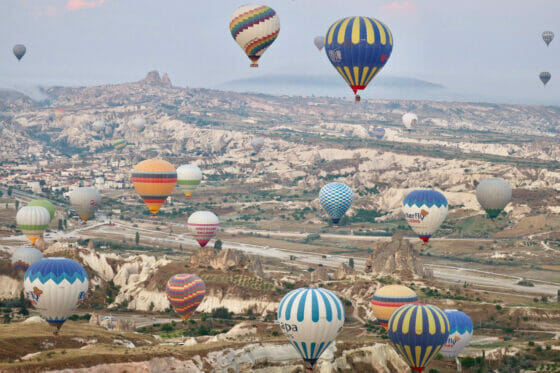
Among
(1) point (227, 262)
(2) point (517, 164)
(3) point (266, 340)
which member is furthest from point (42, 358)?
(2) point (517, 164)

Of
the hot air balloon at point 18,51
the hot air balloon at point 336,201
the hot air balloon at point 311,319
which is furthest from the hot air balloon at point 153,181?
the hot air balloon at point 18,51

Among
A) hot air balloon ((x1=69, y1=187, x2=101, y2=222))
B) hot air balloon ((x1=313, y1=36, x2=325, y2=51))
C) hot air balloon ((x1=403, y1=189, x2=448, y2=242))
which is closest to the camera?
hot air balloon ((x1=403, y1=189, x2=448, y2=242))

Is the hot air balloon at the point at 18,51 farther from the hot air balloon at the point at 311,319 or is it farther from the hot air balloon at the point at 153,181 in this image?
the hot air balloon at the point at 311,319

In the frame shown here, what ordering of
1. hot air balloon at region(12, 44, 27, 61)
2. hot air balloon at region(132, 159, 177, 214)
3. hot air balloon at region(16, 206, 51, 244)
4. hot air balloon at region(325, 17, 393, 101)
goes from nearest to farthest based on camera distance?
hot air balloon at region(325, 17, 393, 101) → hot air balloon at region(132, 159, 177, 214) → hot air balloon at region(16, 206, 51, 244) → hot air balloon at region(12, 44, 27, 61)

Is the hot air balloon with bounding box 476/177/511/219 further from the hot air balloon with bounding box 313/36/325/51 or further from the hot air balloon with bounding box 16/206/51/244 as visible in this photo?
the hot air balloon with bounding box 16/206/51/244

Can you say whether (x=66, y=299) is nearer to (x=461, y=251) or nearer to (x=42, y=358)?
(x=42, y=358)

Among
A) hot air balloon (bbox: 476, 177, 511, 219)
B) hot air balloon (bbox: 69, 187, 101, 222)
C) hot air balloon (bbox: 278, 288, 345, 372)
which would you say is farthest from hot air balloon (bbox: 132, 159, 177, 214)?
hot air balloon (bbox: 476, 177, 511, 219)
